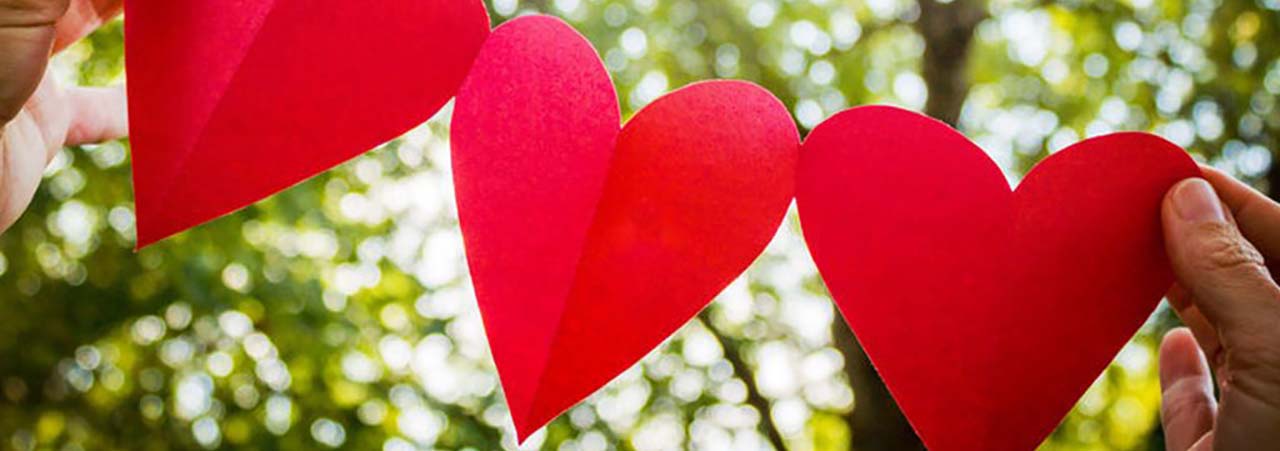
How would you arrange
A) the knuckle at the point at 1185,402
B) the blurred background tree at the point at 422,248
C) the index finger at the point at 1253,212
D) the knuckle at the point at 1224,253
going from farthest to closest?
the blurred background tree at the point at 422,248, the knuckle at the point at 1185,402, the index finger at the point at 1253,212, the knuckle at the point at 1224,253

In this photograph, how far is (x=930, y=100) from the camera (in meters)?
3.32

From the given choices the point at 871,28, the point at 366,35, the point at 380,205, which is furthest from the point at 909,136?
the point at 380,205

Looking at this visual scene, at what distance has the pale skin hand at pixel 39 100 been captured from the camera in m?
0.83

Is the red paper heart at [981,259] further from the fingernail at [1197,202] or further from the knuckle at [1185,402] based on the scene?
the knuckle at [1185,402]

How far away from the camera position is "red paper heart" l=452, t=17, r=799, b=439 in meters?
0.87

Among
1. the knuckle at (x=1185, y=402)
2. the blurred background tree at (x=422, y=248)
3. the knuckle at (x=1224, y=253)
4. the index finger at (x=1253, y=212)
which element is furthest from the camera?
the blurred background tree at (x=422, y=248)

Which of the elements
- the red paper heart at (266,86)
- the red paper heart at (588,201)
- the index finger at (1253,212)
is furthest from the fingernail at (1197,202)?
the red paper heart at (266,86)

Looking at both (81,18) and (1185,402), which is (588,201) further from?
(1185,402)

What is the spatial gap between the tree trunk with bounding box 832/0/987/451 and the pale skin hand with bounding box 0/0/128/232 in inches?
98.5

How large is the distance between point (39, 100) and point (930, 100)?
8.82ft

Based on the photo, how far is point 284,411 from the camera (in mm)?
3441

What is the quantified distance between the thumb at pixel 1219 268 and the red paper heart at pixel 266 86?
1.84 feet

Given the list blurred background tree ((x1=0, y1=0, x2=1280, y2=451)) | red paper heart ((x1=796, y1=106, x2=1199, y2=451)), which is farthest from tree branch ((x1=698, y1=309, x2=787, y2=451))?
red paper heart ((x1=796, y1=106, x2=1199, y2=451))

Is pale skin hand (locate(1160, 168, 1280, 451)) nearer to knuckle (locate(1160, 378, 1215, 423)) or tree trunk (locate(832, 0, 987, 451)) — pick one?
knuckle (locate(1160, 378, 1215, 423))
